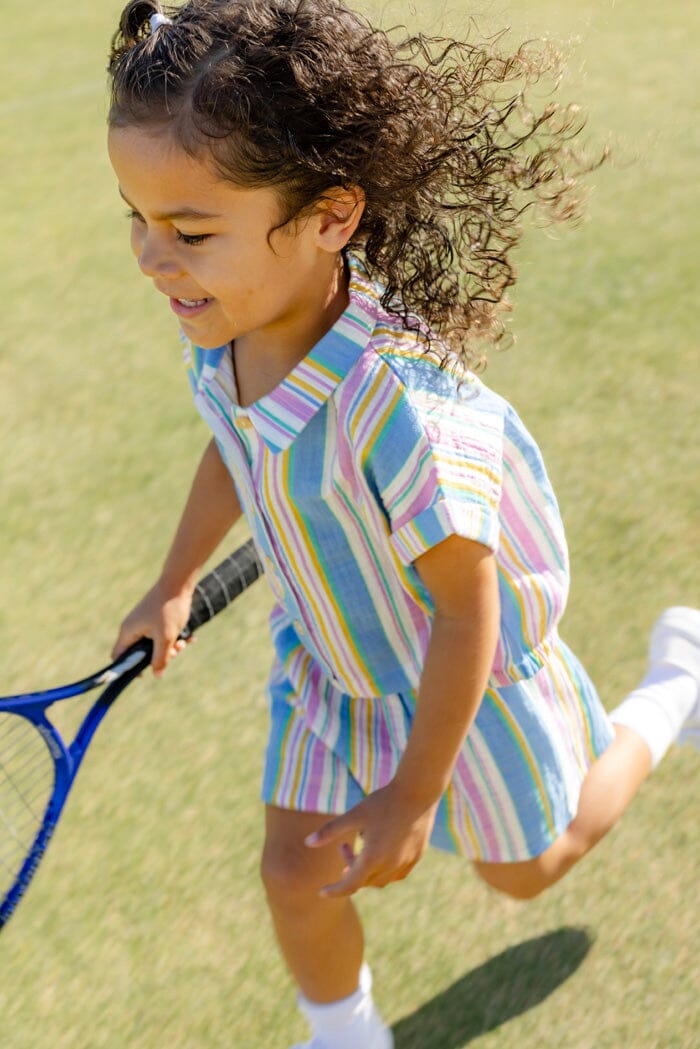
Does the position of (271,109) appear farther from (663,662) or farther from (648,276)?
(648,276)

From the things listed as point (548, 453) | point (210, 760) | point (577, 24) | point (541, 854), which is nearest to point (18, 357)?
point (548, 453)

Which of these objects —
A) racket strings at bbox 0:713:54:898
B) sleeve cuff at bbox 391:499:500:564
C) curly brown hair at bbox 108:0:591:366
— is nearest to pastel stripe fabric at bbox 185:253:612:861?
sleeve cuff at bbox 391:499:500:564

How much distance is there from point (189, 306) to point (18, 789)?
698 millimetres

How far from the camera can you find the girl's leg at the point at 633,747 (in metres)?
1.81

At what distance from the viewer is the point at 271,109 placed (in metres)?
1.45

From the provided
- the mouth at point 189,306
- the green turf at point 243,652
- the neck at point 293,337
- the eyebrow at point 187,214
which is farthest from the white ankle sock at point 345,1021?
the eyebrow at point 187,214

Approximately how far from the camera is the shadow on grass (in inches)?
73.9

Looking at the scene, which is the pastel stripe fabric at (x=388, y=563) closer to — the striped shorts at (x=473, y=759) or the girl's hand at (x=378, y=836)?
the striped shorts at (x=473, y=759)

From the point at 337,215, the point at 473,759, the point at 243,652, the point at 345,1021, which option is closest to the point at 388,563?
the point at 473,759

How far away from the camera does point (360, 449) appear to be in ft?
4.84

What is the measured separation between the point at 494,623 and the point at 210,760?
A: 0.97 m

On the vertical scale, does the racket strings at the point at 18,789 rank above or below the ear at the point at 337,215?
below

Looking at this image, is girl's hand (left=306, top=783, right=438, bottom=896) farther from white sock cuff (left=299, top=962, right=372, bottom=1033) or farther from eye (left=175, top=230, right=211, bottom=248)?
eye (left=175, top=230, right=211, bottom=248)

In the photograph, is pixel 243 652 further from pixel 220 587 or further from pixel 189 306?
pixel 189 306
